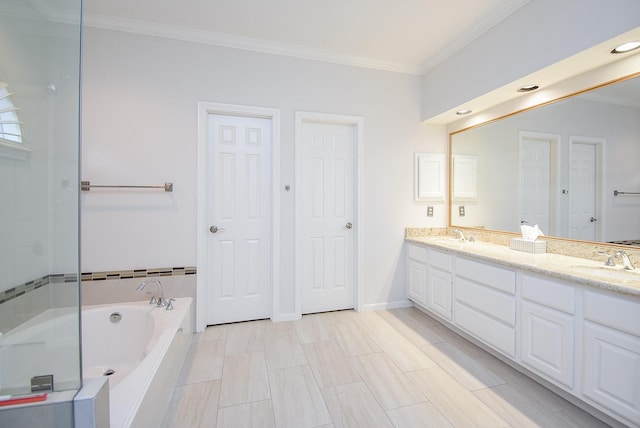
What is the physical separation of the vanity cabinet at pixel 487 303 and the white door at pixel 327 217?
42.8 inches

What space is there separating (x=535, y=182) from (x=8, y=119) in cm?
319

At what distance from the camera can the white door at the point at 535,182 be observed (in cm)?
218

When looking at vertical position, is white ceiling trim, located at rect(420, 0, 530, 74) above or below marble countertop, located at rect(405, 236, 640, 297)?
above

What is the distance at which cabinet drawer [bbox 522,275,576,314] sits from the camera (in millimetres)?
1489

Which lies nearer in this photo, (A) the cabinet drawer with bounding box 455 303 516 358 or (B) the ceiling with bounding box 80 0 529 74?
(A) the cabinet drawer with bounding box 455 303 516 358

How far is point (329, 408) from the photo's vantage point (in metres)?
1.53

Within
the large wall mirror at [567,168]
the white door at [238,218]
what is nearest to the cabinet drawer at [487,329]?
the large wall mirror at [567,168]

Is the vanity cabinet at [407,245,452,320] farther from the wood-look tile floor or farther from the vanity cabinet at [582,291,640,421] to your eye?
the vanity cabinet at [582,291,640,421]

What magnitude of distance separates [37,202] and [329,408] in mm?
1680

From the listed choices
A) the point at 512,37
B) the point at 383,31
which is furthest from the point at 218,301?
the point at 512,37

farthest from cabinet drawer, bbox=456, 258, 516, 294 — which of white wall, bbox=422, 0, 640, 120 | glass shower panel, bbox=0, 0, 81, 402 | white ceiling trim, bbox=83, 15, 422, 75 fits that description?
glass shower panel, bbox=0, 0, 81, 402

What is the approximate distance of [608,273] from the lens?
1.50 metres

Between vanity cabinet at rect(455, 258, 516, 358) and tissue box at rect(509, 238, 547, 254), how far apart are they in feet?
1.46

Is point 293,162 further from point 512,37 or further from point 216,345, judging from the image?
point 512,37
